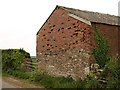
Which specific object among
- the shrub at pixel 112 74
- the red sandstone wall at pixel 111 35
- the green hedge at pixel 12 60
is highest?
the red sandstone wall at pixel 111 35

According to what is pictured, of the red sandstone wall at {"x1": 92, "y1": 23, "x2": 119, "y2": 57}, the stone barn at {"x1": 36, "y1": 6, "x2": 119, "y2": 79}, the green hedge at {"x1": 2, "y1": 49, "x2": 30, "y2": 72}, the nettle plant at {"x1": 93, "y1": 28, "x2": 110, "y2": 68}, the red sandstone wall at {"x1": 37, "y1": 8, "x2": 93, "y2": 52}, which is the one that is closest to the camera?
the nettle plant at {"x1": 93, "y1": 28, "x2": 110, "y2": 68}

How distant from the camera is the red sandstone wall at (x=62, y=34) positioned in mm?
19312

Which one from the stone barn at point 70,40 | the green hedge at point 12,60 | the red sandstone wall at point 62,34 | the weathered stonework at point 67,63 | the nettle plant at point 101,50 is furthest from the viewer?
the green hedge at point 12,60

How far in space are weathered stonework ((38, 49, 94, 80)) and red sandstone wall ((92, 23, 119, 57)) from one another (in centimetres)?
213

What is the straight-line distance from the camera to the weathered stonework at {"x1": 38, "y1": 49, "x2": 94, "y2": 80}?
18984mm

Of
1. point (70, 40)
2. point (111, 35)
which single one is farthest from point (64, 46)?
point (111, 35)

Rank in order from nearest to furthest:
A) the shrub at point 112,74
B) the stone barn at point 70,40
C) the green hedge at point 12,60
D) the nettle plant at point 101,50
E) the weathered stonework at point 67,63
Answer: the shrub at point 112,74
the nettle plant at point 101,50
the weathered stonework at point 67,63
the stone barn at point 70,40
the green hedge at point 12,60

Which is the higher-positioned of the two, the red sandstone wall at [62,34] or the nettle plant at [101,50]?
the red sandstone wall at [62,34]

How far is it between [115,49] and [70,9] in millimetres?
4988

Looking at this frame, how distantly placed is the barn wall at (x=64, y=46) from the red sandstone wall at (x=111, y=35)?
4.19ft

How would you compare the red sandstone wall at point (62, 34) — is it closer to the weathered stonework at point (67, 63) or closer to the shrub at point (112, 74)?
the weathered stonework at point (67, 63)

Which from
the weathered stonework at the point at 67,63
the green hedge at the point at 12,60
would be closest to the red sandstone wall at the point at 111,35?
the weathered stonework at the point at 67,63

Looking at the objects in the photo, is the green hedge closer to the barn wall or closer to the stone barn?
the barn wall

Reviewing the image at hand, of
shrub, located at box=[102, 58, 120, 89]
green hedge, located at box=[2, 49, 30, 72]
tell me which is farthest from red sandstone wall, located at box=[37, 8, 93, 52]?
shrub, located at box=[102, 58, 120, 89]
